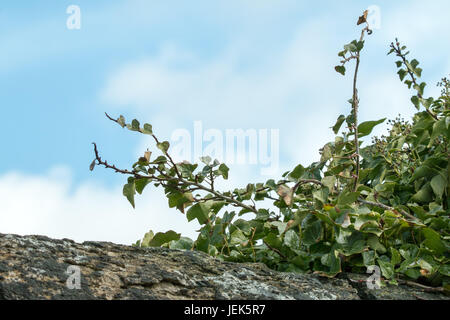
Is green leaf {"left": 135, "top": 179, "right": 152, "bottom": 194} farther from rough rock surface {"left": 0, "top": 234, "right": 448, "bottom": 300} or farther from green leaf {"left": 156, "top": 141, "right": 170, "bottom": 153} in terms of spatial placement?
rough rock surface {"left": 0, "top": 234, "right": 448, "bottom": 300}

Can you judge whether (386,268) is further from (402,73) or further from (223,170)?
(402,73)

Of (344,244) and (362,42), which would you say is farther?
(362,42)

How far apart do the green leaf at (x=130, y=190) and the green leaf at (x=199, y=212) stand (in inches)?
14.2

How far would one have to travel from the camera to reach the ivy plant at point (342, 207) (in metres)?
2.31

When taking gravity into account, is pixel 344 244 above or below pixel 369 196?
below

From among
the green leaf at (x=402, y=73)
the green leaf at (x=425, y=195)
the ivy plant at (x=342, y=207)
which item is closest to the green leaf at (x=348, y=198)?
the ivy plant at (x=342, y=207)

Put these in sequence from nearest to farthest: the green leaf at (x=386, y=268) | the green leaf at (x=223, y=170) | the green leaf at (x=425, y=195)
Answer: the green leaf at (x=386, y=268), the green leaf at (x=223, y=170), the green leaf at (x=425, y=195)

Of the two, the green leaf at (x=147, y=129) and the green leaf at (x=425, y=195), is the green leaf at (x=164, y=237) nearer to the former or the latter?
the green leaf at (x=147, y=129)
